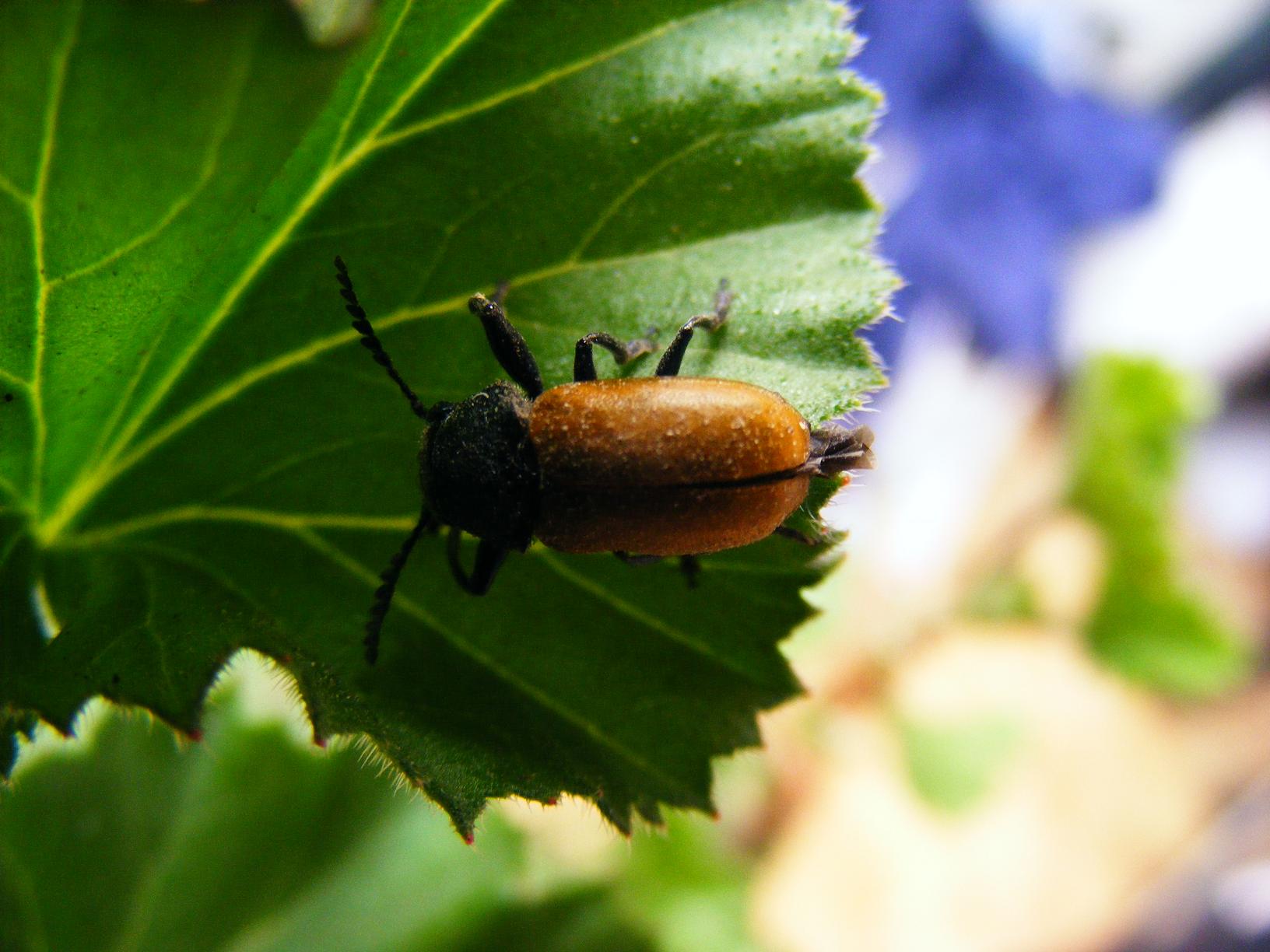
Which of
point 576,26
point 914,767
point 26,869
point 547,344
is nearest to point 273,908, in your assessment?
point 26,869

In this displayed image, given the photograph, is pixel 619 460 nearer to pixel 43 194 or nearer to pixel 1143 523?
pixel 43 194

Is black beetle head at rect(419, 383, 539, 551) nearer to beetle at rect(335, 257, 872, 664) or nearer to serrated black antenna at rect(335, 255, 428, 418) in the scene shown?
beetle at rect(335, 257, 872, 664)

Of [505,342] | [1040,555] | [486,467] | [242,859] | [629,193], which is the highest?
[629,193]

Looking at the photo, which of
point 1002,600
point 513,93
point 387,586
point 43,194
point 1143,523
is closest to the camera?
point 43,194

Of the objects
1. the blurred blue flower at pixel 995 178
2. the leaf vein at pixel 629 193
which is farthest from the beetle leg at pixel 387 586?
the blurred blue flower at pixel 995 178

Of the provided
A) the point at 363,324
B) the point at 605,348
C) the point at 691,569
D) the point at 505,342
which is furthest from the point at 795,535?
the point at 363,324

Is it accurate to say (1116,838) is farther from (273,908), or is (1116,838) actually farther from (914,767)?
(273,908)

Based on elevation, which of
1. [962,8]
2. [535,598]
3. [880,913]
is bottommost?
[880,913]
